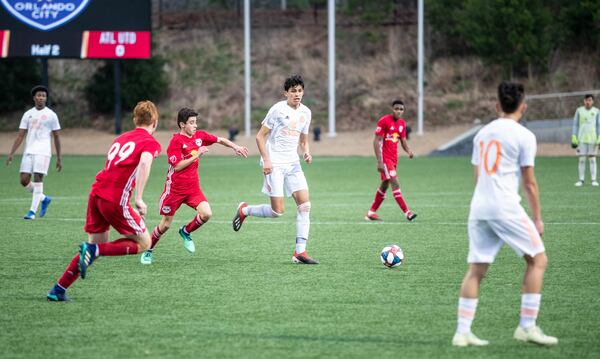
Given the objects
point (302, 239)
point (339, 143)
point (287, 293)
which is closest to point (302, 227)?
point (302, 239)

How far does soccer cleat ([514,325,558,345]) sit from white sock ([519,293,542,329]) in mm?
36

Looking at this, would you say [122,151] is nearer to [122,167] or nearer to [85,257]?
[122,167]

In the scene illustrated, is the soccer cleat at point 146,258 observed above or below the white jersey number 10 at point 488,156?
below

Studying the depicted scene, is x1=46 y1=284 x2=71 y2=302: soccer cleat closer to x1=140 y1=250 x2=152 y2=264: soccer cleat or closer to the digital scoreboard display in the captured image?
x1=140 y1=250 x2=152 y2=264: soccer cleat

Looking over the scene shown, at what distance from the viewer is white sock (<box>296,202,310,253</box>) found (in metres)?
11.0

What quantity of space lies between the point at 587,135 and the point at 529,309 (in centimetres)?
1692

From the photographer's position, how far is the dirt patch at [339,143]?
39.5 m

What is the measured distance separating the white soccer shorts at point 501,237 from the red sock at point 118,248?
329cm

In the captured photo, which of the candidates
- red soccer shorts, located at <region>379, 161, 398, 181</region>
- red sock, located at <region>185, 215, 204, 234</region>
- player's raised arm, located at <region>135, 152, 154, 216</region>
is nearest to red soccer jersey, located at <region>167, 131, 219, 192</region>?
red sock, located at <region>185, 215, 204, 234</region>

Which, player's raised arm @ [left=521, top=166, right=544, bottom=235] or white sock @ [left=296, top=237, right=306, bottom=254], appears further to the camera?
white sock @ [left=296, top=237, right=306, bottom=254]

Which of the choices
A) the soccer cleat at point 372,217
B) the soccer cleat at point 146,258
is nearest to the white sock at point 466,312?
the soccer cleat at point 146,258

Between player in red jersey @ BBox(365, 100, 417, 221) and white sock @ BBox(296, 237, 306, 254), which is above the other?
player in red jersey @ BBox(365, 100, 417, 221)

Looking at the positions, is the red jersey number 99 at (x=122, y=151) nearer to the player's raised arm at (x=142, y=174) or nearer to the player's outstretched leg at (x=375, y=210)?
the player's raised arm at (x=142, y=174)

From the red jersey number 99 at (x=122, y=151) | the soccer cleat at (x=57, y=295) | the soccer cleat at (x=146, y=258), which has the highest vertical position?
the red jersey number 99 at (x=122, y=151)
